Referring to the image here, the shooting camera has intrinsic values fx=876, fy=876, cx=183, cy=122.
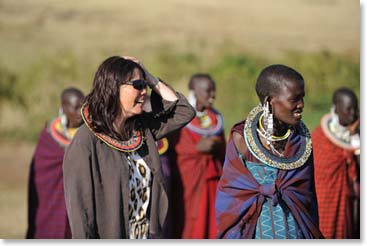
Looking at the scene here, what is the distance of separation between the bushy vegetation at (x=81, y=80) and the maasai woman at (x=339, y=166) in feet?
A: 10.6

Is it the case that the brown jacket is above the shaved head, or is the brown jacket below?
below

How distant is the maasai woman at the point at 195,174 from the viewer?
23.1 feet

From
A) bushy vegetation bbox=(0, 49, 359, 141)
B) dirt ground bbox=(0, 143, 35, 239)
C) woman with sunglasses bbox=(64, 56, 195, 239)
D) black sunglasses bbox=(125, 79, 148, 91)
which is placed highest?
bushy vegetation bbox=(0, 49, 359, 141)

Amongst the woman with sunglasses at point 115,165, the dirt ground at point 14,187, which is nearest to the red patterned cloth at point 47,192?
the dirt ground at point 14,187

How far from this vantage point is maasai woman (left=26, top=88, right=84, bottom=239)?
6.87 meters

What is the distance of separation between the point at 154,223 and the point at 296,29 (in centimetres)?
620

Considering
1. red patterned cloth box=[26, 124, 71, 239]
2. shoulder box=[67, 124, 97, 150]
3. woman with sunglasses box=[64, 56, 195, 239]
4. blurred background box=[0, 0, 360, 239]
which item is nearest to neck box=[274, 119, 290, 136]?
woman with sunglasses box=[64, 56, 195, 239]

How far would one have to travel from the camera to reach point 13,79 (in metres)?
11.5

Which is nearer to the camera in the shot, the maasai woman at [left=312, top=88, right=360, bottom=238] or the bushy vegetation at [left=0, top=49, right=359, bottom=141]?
the maasai woman at [left=312, top=88, right=360, bottom=238]

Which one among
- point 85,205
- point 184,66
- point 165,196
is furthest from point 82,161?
point 184,66

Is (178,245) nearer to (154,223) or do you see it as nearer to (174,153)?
(154,223)

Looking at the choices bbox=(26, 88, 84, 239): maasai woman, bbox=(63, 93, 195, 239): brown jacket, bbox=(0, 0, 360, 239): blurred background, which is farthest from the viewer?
bbox=(0, 0, 360, 239): blurred background

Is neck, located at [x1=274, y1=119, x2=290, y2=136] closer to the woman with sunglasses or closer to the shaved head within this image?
the shaved head

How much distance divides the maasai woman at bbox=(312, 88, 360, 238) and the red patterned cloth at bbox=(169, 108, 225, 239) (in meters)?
0.84
